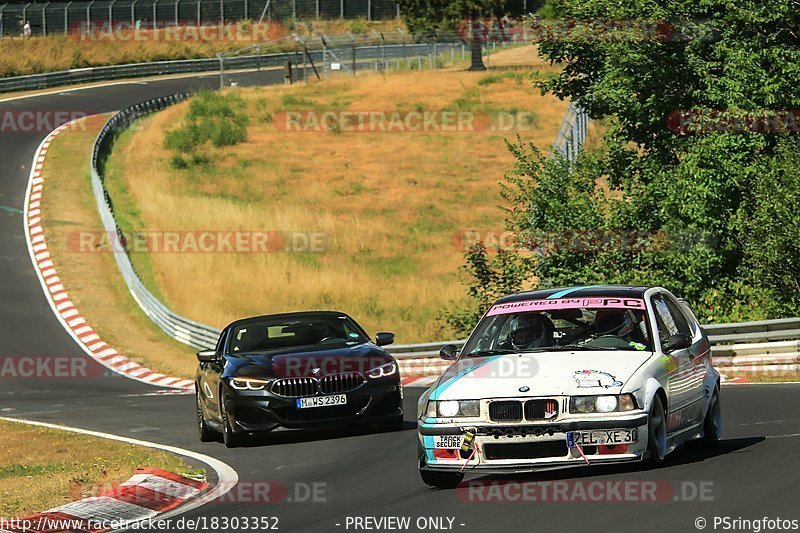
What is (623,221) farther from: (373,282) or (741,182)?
(373,282)

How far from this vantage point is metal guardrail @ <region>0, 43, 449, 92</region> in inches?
2709

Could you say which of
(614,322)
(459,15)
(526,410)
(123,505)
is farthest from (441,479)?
(459,15)

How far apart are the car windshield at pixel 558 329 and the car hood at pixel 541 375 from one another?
0.74 feet

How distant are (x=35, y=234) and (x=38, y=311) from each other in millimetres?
7386

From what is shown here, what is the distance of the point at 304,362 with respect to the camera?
14.7 meters

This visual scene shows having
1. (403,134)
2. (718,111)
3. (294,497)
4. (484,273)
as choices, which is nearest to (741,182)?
(718,111)

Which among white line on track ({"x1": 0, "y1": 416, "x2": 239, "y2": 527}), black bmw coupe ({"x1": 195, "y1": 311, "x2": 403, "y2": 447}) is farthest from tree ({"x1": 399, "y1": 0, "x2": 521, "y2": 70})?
black bmw coupe ({"x1": 195, "y1": 311, "x2": 403, "y2": 447})

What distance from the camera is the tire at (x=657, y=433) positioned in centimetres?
980

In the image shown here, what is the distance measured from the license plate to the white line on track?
9.87ft
